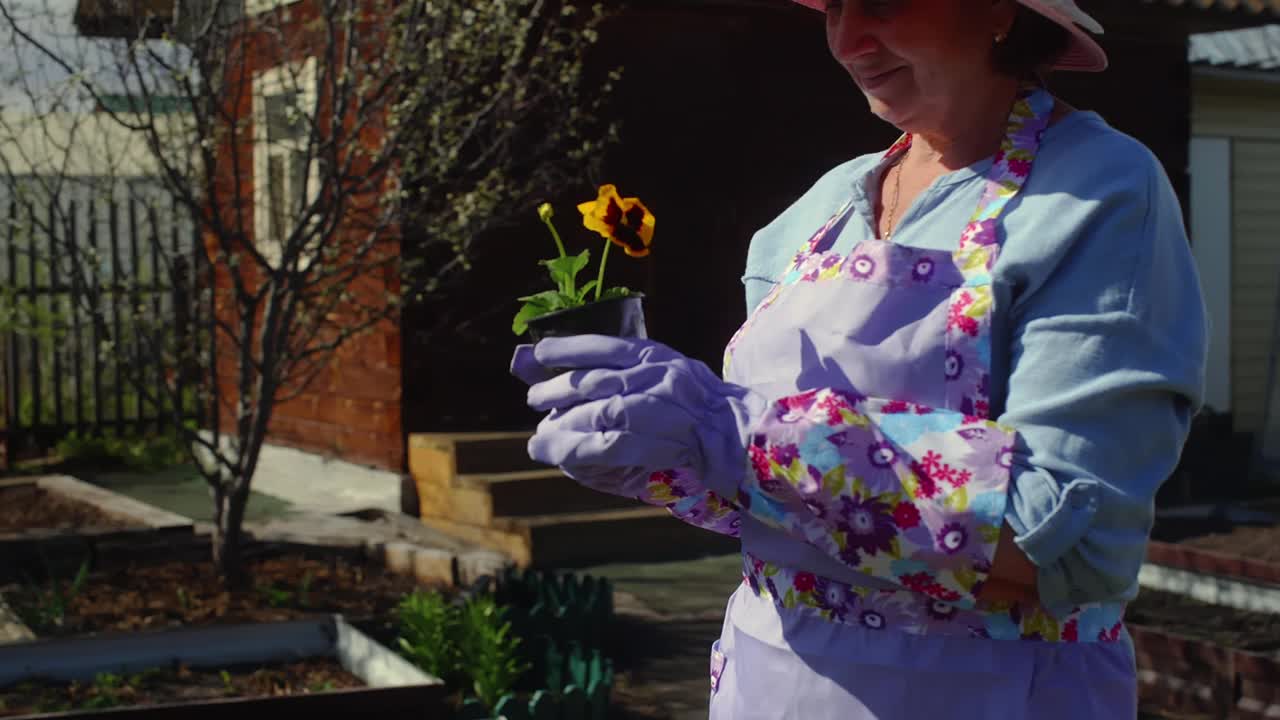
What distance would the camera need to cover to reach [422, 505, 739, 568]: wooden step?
8898 millimetres

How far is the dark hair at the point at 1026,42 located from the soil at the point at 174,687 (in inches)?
151

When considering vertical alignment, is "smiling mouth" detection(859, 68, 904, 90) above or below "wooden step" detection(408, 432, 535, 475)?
above

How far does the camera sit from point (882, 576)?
1.85 m

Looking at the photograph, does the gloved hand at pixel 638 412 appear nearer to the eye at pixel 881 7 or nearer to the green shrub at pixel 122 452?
the eye at pixel 881 7

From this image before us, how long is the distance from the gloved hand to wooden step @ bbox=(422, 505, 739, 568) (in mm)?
7026

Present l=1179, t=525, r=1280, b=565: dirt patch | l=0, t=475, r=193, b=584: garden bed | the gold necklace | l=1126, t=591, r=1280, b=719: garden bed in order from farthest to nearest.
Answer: l=0, t=475, r=193, b=584: garden bed
l=1179, t=525, r=1280, b=565: dirt patch
l=1126, t=591, r=1280, b=719: garden bed
the gold necklace

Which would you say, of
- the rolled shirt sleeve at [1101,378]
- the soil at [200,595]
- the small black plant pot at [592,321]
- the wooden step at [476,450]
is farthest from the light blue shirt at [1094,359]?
the wooden step at [476,450]

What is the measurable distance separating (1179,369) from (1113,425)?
4.0 inches

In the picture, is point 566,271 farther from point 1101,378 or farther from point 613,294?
point 1101,378

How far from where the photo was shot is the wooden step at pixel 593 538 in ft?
29.2

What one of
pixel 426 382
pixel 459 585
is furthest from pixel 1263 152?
pixel 459 585

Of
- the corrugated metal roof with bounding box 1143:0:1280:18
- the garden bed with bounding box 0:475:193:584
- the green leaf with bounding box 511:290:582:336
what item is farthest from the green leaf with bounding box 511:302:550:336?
the corrugated metal roof with bounding box 1143:0:1280:18

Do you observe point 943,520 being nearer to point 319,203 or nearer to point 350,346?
point 319,203

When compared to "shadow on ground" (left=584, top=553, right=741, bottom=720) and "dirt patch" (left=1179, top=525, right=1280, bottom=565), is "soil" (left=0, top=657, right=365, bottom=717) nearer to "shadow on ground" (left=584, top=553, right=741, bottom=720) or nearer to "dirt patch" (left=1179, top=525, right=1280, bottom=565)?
"shadow on ground" (left=584, top=553, right=741, bottom=720)
